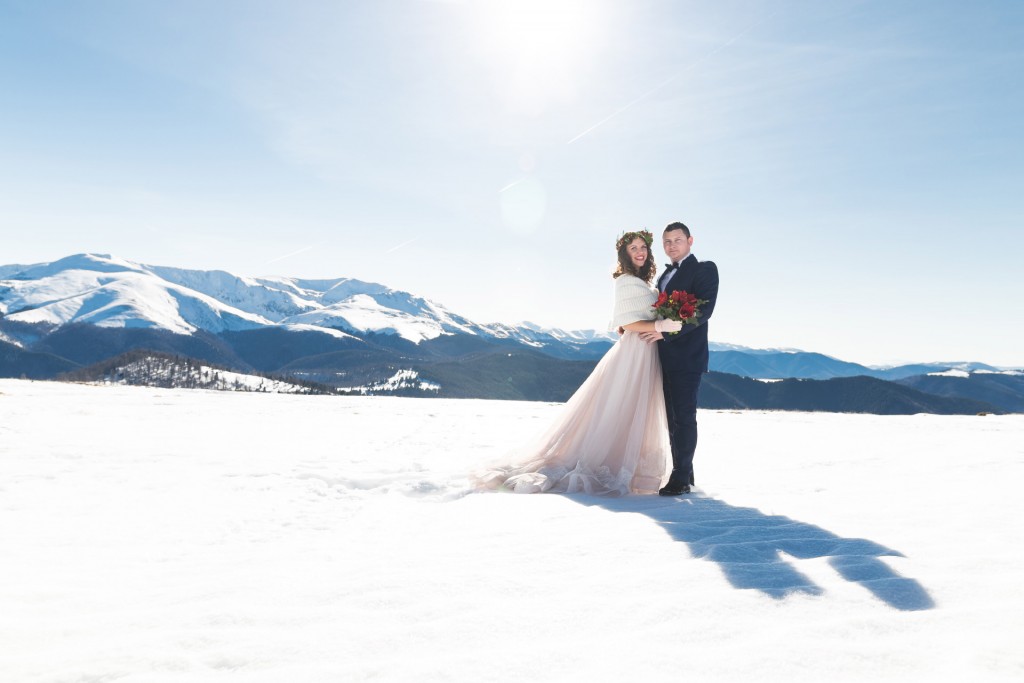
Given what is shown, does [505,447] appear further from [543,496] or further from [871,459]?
[871,459]

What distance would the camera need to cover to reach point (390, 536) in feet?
13.0

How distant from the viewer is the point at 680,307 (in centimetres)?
539

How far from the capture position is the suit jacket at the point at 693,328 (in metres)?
5.61

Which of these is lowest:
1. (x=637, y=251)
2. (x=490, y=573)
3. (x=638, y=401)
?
(x=490, y=573)

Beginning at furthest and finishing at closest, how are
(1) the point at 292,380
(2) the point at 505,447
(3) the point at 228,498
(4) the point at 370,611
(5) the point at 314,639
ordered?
(1) the point at 292,380
(2) the point at 505,447
(3) the point at 228,498
(4) the point at 370,611
(5) the point at 314,639

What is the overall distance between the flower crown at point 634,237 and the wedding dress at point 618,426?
478 mm

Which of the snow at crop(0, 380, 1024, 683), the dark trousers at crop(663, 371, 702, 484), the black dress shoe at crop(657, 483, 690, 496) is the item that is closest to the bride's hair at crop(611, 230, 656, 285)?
the dark trousers at crop(663, 371, 702, 484)

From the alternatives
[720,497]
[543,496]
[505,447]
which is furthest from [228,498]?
[720,497]

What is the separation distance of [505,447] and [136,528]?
5263mm

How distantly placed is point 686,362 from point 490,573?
3522 mm

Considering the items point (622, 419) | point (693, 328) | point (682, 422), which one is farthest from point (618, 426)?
point (693, 328)

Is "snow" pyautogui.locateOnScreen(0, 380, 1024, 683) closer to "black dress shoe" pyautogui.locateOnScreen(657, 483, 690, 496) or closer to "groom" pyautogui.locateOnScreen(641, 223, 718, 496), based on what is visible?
"black dress shoe" pyautogui.locateOnScreen(657, 483, 690, 496)

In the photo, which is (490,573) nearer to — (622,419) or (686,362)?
(622,419)

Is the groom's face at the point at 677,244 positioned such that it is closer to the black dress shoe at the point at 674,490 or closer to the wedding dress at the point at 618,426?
the wedding dress at the point at 618,426
